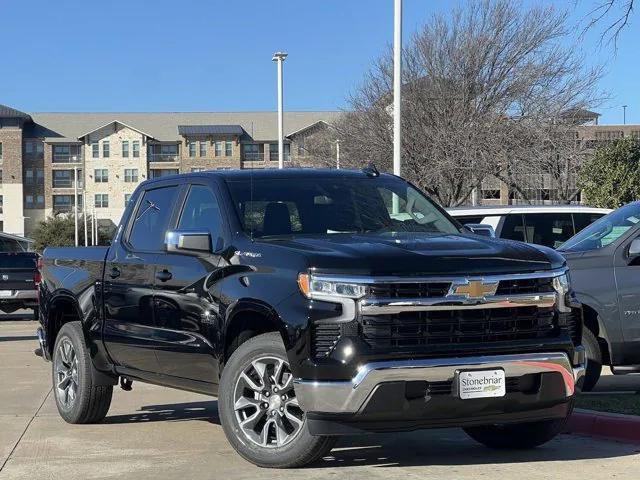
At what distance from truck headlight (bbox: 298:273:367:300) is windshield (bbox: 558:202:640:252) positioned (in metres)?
4.87

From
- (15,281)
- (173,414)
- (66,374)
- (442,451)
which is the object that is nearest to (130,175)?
(15,281)

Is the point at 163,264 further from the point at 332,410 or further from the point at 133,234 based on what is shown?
the point at 332,410

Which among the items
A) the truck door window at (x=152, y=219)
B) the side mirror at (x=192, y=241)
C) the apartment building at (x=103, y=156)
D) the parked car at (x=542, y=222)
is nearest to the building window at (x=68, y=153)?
the apartment building at (x=103, y=156)

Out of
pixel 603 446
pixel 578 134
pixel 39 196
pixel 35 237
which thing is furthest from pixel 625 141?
pixel 39 196

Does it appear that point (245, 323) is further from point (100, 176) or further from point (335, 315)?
point (100, 176)

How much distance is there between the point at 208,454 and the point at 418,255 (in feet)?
7.74

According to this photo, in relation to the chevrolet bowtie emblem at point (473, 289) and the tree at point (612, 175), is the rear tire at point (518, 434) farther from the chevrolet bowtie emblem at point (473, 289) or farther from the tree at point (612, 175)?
the tree at point (612, 175)

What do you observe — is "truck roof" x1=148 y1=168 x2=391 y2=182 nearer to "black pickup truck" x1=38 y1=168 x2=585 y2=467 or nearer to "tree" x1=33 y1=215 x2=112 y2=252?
"black pickup truck" x1=38 y1=168 x2=585 y2=467

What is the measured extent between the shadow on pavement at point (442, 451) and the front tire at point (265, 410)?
0.34 meters

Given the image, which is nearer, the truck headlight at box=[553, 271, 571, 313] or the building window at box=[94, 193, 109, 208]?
the truck headlight at box=[553, 271, 571, 313]

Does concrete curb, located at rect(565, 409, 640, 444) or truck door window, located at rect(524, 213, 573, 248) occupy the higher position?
truck door window, located at rect(524, 213, 573, 248)

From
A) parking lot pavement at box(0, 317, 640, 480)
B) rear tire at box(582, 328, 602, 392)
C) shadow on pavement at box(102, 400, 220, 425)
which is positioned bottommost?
shadow on pavement at box(102, 400, 220, 425)

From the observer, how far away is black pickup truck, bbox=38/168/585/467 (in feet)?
19.4

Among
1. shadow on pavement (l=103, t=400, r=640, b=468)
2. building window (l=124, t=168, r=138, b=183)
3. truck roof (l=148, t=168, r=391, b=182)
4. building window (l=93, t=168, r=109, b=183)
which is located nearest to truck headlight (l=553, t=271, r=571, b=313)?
shadow on pavement (l=103, t=400, r=640, b=468)
